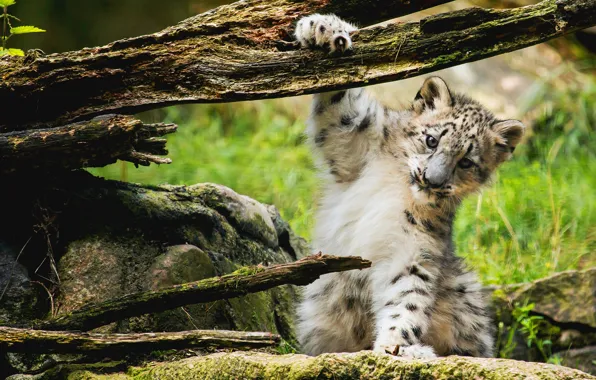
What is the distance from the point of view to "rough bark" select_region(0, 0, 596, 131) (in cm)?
430

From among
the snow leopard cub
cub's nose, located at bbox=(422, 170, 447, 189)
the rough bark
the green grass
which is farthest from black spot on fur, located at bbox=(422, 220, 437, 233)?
the rough bark

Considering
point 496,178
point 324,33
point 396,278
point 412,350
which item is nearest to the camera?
point 324,33

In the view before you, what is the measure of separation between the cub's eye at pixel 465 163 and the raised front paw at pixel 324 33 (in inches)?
63.3

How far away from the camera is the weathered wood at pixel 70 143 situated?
409 cm

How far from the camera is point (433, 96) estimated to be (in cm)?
600

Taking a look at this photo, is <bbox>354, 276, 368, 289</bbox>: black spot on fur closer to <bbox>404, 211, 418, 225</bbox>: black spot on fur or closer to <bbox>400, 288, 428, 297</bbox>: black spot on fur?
<bbox>400, 288, 428, 297</bbox>: black spot on fur

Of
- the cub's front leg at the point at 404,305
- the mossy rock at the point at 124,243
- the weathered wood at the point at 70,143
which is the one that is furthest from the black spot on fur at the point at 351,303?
the weathered wood at the point at 70,143

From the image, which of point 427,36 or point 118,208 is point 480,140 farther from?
point 118,208

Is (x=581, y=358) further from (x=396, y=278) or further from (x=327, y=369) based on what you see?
(x=327, y=369)

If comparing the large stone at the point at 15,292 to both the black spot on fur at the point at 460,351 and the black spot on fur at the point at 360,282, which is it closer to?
the black spot on fur at the point at 360,282

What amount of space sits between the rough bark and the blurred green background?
129 inches

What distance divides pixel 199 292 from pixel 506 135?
3071 mm

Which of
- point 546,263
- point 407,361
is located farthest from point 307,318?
point 546,263

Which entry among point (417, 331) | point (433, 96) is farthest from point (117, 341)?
point (433, 96)
